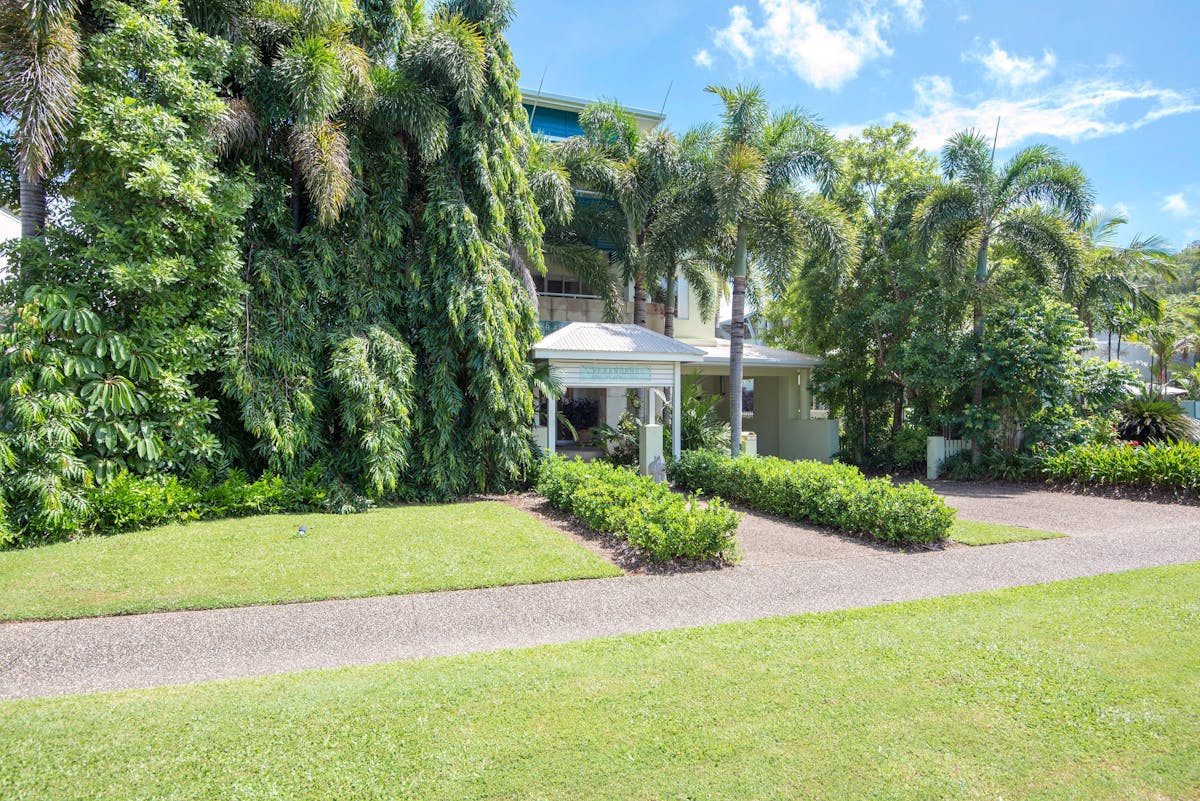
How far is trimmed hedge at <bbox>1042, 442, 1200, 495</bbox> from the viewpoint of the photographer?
11.9 metres

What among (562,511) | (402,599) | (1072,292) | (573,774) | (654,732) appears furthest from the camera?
(1072,292)

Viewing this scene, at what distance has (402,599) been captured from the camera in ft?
20.5

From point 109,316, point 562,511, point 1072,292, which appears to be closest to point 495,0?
point 109,316

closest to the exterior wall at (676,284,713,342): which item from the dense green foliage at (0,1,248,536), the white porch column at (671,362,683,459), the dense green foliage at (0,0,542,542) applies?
the white porch column at (671,362,683,459)

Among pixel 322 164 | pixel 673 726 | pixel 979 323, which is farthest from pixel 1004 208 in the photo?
pixel 673 726

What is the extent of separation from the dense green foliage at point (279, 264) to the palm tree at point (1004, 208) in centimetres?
1000

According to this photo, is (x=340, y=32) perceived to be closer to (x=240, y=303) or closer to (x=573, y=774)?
(x=240, y=303)

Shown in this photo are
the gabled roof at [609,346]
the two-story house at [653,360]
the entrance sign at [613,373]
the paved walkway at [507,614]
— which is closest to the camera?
the paved walkway at [507,614]

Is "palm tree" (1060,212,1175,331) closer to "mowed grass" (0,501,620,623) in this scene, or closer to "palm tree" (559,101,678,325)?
"palm tree" (559,101,678,325)

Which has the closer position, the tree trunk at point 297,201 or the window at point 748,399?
the tree trunk at point 297,201

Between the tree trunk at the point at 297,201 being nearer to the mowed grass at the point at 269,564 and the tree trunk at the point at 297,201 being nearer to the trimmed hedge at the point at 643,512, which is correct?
the mowed grass at the point at 269,564

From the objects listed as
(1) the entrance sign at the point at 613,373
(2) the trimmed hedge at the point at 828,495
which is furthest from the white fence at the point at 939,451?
(1) the entrance sign at the point at 613,373

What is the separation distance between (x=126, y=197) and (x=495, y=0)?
733 cm

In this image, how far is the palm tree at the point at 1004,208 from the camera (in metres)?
15.2
